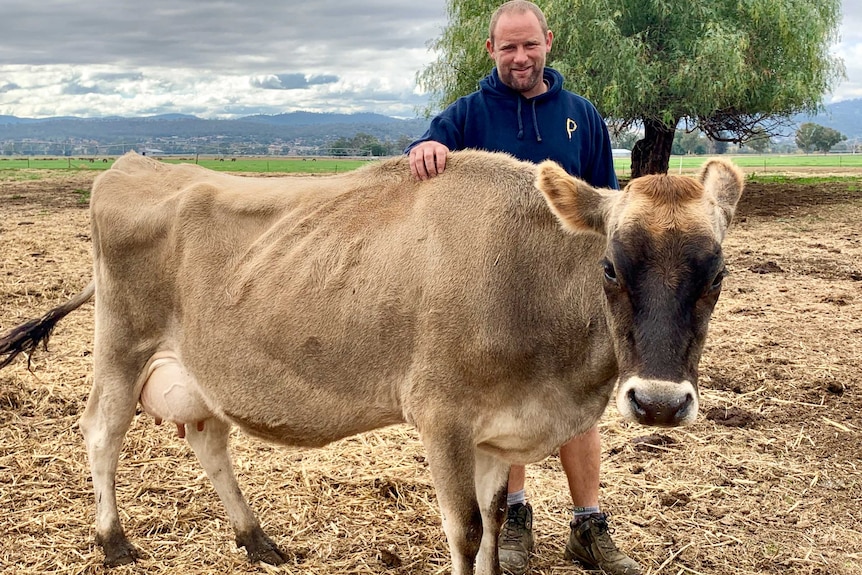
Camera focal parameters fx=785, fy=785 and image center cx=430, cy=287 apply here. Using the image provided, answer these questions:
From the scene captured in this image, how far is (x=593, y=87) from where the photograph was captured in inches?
833

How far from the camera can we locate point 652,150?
24.9m

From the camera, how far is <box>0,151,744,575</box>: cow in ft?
10.8

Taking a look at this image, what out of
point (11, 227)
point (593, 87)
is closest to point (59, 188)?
point (11, 227)

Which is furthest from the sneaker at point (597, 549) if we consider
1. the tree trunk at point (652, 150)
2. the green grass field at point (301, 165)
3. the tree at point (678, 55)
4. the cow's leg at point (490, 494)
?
the green grass field at point (301, 165)

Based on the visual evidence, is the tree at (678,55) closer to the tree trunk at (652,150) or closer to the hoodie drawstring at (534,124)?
the tree trunk at (652,150)

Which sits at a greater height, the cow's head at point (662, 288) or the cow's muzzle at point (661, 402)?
the cow's head at point (662, 288)

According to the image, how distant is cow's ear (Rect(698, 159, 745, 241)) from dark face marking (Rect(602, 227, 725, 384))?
1.36 feet

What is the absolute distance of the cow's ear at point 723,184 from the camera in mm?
3590

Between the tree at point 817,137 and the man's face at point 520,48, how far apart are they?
134615 millimetres

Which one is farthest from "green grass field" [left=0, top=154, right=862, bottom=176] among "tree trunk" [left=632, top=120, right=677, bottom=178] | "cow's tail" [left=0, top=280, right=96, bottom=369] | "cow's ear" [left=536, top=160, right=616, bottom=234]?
"cow's ear" [left=536, top=160, right=616, bottom=234]

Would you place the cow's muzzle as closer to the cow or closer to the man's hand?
the cow

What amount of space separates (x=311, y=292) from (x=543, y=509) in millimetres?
2357

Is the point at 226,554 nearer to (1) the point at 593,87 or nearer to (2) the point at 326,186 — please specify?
(2) the point at 326,186

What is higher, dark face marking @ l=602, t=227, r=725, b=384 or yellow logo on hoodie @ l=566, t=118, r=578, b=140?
yellow logo on hoodie @ l=566, t=118, r=578, b=140
